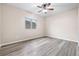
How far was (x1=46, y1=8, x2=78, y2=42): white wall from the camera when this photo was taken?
1.97 metres

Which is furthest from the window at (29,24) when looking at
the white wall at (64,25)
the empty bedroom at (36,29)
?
the white wall at (64,25)

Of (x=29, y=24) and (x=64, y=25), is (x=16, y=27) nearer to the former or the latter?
(x=29, y=24)

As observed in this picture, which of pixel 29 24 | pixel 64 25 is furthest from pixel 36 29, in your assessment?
pixel 64 25

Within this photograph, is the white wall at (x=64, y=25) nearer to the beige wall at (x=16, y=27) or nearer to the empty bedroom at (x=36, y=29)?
the empty bedroom at (x=36, y=29)

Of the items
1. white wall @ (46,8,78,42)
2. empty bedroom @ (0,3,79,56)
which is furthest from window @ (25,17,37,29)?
white wall @ (46,8,78,42)

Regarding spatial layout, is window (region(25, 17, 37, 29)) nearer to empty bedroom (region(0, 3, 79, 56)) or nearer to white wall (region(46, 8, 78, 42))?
empty bedroom (region(0, 3, 79, 56))

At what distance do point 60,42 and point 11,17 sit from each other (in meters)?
1.59

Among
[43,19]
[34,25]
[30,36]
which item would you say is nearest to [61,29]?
[43,19]

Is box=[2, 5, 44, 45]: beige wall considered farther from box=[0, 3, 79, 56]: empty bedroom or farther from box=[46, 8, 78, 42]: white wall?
box=[46, 8, 78, 42]: white wall

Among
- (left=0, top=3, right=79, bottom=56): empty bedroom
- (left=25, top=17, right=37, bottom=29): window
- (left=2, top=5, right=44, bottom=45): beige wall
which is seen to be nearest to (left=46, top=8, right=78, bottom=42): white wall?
(left=0, top=3, right=79, bottom=56): empty bedroom

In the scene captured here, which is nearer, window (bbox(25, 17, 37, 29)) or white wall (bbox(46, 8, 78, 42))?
white wall (bbox(46, 8, 78, 42))

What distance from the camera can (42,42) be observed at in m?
2.52

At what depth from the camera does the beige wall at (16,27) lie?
2135 millimetres

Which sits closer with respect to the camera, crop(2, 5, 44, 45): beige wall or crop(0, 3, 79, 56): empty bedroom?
crop(0, 3, 79, 56): empty bedroom
